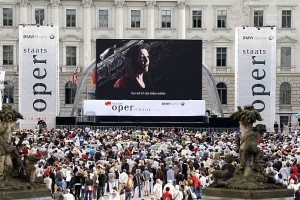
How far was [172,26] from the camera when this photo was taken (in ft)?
322

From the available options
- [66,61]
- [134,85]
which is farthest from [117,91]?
[66,61]

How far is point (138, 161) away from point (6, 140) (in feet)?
91.0

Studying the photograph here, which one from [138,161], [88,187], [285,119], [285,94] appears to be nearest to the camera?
[88,187]

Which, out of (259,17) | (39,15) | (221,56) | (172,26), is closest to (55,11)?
(39,15)

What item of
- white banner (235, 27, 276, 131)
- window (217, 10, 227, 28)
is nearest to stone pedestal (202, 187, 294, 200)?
white banner (235, 27, 276, 131)

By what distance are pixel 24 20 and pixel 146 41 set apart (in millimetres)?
21621

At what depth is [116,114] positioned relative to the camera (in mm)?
72812

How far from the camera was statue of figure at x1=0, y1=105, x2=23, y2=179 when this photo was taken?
63.6 ft

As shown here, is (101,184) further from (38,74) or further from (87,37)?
(87,37)

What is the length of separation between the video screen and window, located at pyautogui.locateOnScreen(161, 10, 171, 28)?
21.2m

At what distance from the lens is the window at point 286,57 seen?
3826 inches

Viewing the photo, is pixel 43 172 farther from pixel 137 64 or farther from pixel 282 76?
pixel 282 76

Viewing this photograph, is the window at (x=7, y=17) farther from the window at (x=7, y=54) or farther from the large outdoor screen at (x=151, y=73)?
the large outdoor screen at (x=151, y=73)

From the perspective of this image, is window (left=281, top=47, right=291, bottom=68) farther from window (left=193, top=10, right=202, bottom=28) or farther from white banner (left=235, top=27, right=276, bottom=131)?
white banner (left=235, top=27, right=276, bottom=131)
